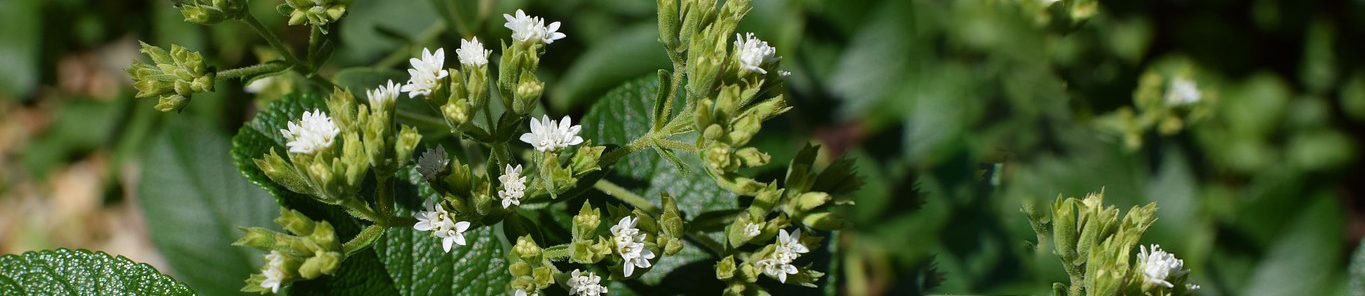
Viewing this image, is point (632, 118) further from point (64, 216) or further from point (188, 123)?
point (64, 216)

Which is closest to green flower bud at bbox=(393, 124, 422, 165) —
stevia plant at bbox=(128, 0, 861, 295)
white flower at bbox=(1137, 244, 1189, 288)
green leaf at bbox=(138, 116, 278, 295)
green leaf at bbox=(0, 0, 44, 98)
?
stevia plant at bbox=(128, 0, 861, 295)

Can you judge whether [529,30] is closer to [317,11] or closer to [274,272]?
[317,11]

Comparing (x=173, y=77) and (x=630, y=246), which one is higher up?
(x=173, y=77)

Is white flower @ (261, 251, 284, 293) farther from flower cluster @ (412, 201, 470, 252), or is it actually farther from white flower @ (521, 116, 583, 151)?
white flower @ (521, 116, 583, 151)

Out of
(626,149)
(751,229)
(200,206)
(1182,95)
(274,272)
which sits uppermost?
(1182,95)

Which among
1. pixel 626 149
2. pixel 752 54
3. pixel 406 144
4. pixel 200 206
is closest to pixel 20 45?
pixel 200 206

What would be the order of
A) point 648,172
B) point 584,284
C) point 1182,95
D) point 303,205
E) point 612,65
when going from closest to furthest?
point 584,284
point 303,205
point 648,172
point 612,65
point 1182,95
